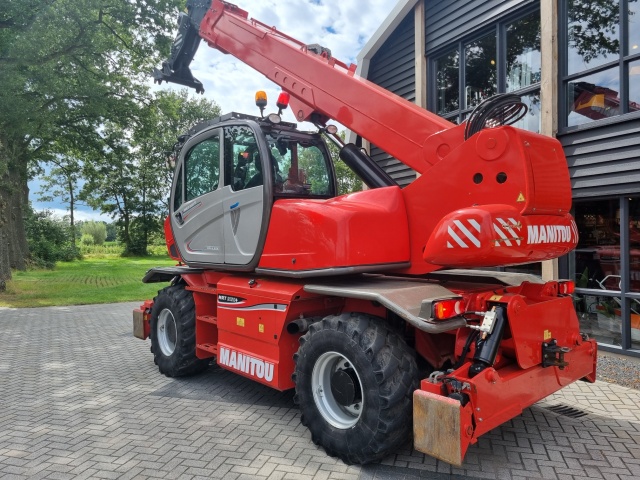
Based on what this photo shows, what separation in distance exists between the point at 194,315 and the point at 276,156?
223 centimetres

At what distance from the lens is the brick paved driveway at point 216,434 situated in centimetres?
338

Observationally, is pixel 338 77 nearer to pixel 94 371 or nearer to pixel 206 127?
pixel 206 127

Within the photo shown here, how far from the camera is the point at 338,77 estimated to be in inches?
180

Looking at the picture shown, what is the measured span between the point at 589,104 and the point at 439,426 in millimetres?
5740

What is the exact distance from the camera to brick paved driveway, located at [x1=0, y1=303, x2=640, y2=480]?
3375 millimetres

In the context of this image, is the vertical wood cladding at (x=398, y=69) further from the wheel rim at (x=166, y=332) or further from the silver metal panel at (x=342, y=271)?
the silver metal panel at (x=342, y=271)

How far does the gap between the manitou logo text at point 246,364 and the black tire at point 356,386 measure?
1.74ft

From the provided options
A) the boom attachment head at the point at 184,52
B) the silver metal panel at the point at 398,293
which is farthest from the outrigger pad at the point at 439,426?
the boom attachment head at the point at 184,52

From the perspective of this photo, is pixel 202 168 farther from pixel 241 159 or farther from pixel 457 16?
pixel 457 16

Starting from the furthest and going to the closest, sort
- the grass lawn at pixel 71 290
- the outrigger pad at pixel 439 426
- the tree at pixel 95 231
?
1. the tree at pixel 95 231
2. the grass lawn at pixel 71 290
3. the outrigger pad at pixel 439 426

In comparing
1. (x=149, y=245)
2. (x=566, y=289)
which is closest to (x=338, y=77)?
(x=566, y=289)

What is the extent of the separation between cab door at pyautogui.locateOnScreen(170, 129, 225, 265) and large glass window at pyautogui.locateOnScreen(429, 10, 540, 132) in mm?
5210

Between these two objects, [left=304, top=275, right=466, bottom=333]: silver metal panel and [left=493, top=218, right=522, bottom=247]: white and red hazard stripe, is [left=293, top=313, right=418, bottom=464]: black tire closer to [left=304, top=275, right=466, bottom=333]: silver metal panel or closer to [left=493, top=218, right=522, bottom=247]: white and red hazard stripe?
[left=304, top=275, right=466, bottom=333]: silver metal panel

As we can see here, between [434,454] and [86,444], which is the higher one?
[434,454]
